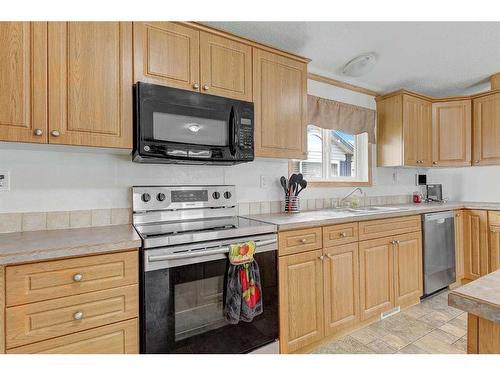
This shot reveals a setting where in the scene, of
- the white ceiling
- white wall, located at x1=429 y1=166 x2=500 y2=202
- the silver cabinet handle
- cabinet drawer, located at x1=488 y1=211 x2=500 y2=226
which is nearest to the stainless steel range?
the silver cabinet handle

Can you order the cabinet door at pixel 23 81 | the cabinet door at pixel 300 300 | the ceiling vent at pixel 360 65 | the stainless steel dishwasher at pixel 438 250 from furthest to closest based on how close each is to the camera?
the stainless steel dishwasher at pixel 438 250 → the ceiling vent at pixel 360 65 → the cabinet door at pixel 300 300 → the cabinet door at pixel 23 81

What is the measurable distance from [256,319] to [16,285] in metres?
1.16

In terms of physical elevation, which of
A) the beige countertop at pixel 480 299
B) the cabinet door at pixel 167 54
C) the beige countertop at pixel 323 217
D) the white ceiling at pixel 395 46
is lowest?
the beige countertop at pixel 480 299

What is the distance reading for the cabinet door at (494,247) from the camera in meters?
2.76

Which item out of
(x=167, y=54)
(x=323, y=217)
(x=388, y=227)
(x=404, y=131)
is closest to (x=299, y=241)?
(x=323, y=217)

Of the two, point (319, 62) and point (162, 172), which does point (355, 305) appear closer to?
point (162, 172)

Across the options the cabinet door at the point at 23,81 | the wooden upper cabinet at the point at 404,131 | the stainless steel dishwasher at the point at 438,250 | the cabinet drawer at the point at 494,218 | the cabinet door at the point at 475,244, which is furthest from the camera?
the wooden upper cabinet at the point at 404,131

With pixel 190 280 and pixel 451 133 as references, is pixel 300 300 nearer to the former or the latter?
pixel 190 280

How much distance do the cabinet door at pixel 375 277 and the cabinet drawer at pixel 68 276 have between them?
5.45 feet

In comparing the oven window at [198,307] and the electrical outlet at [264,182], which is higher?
the electrical outlet at [264,182]

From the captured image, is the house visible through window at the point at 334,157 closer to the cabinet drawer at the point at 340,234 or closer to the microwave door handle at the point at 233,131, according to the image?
the cabinet drawer at the point at 340,234

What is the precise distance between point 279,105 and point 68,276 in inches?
65.7

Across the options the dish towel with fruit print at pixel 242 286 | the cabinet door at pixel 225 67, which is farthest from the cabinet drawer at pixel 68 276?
the cabinet door at pixel 225 67

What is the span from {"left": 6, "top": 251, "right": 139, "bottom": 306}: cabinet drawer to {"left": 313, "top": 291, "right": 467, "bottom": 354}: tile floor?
1.42 m
